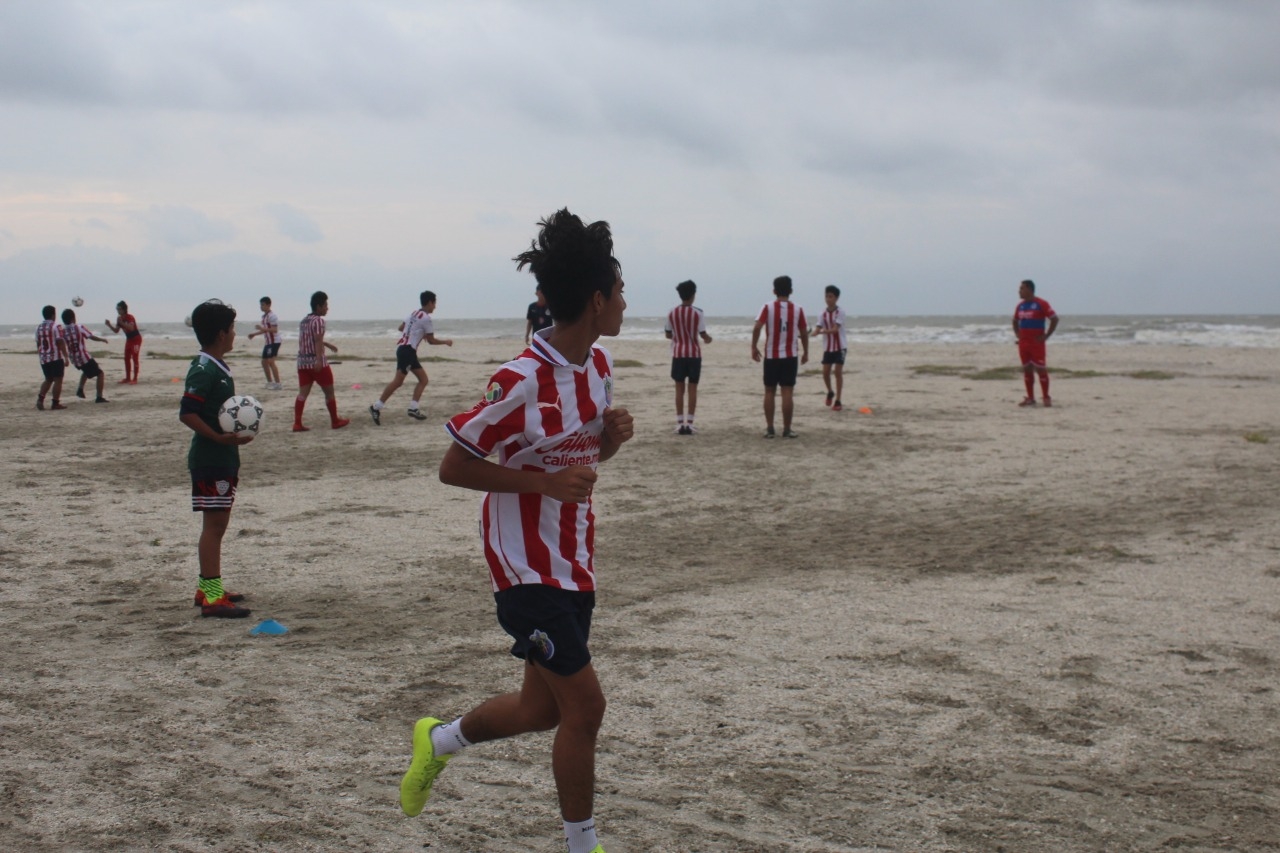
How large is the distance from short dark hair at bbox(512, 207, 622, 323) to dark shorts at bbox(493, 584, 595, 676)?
819mm

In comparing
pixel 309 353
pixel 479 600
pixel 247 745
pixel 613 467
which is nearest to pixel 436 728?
pixel 247 745

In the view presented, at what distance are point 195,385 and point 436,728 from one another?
309 cm

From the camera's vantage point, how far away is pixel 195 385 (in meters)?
5.92

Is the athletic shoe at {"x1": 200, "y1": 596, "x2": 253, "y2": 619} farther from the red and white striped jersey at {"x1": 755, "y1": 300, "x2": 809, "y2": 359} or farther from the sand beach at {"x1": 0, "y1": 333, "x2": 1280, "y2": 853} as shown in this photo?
the red and white striped jersey at {"x1": 755, "y1": 300, "x2": 809, "y2": 359}

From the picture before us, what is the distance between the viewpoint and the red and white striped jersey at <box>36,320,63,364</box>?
16641 mm

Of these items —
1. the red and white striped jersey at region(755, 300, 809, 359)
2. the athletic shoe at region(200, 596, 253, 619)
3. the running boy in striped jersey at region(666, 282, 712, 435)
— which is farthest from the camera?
the running boy in striped jersey at region(666, 282, 712, 435)

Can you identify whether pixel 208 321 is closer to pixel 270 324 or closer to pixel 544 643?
pixel 544 643

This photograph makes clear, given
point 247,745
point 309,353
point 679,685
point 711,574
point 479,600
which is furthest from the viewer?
point 309,353

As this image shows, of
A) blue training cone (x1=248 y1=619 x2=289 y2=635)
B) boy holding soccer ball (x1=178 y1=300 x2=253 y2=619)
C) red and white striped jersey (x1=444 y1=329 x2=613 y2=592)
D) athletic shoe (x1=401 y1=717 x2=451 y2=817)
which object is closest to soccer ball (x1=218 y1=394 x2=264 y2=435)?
boy holding soccer ball (x1=178 y1=300 x2=253 y2=619)

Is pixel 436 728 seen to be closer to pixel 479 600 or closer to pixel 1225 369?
pixel 479 600

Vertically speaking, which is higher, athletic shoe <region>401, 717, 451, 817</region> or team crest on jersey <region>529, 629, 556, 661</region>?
team crest on jersey <region>529, 629, 556, 661</region>

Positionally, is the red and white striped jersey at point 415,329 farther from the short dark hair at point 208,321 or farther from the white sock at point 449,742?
the white sock at point 449,742

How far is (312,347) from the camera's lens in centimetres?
1434

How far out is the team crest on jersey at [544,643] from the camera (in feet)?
10.4
